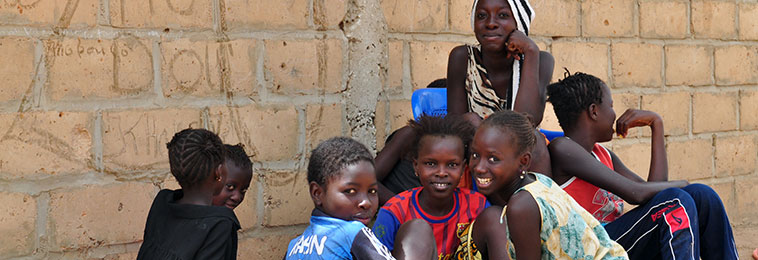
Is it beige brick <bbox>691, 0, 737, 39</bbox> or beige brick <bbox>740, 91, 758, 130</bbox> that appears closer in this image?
beige brick <bbox>691, 0, 737, 39</bbox>

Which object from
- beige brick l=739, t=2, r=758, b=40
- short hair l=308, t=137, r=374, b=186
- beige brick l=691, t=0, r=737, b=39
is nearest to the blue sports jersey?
short hair l=308, t=137, r=374, b=186

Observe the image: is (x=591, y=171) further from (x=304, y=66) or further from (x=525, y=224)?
(x=304, y=66)

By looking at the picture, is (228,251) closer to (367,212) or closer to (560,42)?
(367,212)

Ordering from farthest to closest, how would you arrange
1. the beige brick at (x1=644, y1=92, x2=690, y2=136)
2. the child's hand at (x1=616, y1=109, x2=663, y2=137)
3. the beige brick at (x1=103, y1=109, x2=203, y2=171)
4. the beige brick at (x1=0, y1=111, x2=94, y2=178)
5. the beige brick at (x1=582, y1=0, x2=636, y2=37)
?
the beige brick at (x1=644, y1=92, x2=690, y2=136) → the beige brick at (x1=582, y1=0, x2=636, y2=37) → the child's hand at (x1=616, y1=109, x2=663, y2=137) → the beige brick at (x1=103, y1=109, x2=203, y2=171) → the beige brick at (x1=0, y1=111, x2=94, y2=178)

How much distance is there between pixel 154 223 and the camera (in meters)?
3.06

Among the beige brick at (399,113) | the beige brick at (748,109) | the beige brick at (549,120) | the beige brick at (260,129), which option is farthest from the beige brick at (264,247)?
the beige brick at (748,109)

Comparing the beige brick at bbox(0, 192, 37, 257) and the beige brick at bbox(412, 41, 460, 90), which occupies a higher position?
the beige brick at bbox(412, 41, 460, 90)

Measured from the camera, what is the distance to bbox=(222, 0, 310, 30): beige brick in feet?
12.7

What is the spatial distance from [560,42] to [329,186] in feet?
8.55

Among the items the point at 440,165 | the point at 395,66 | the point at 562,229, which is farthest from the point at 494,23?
the point at 562,229

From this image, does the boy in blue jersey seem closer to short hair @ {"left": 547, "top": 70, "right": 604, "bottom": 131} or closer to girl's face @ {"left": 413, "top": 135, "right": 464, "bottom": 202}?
girl's face @ {"left": 413, "top": 135, "right": 464, "bottom": 202}

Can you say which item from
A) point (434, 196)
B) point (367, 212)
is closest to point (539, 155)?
point (434, 196)

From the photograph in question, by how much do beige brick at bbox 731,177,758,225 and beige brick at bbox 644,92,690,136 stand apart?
68 cm

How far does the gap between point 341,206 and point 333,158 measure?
0.18m
